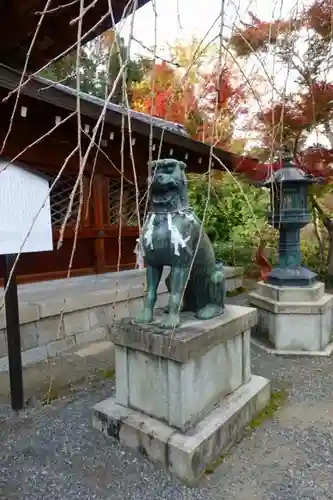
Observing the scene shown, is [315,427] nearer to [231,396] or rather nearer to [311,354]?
[231,396]

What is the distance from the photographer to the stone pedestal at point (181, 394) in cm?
197

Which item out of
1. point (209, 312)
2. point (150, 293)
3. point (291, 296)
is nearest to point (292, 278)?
point (291, 296)

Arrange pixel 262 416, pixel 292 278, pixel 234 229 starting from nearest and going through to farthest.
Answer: pixel 262 416, pixel 292 278, pixel 234 229

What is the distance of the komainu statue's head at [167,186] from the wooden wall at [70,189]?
1999 mm

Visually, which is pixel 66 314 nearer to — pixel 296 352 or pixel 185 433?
pixel 185 433

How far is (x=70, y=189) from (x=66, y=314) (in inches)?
77.6

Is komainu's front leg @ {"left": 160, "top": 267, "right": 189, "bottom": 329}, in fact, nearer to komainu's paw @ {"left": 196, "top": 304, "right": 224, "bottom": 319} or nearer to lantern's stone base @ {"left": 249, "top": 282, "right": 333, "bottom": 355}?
komainu's paw @ {"left": 196, "top": 304, "right": 224, "bottom": 319}

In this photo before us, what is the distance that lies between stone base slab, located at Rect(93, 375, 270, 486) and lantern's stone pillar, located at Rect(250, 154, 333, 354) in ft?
4.59

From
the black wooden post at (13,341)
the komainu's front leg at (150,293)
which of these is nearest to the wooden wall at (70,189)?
the black wooden post at (13,341)

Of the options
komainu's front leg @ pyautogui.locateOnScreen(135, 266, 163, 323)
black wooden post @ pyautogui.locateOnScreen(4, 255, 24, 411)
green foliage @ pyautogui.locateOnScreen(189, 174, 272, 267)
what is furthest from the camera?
green foliage @ pyautogui.locateOnScreen(189, 174, 272, 267)

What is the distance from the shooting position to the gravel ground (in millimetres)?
1827

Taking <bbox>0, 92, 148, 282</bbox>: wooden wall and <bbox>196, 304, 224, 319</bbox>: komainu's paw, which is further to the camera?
<bbox>0, 92, 148, 282</bbox>: wooden wall

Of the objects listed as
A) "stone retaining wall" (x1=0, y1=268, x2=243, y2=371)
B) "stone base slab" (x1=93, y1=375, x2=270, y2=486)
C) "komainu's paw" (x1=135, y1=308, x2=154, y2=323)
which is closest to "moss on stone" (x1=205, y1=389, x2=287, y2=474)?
"stone base slab" (x1=93, y1=375, x2=270, y2=486)

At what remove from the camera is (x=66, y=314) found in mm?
3979
